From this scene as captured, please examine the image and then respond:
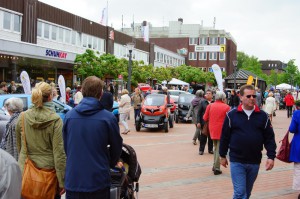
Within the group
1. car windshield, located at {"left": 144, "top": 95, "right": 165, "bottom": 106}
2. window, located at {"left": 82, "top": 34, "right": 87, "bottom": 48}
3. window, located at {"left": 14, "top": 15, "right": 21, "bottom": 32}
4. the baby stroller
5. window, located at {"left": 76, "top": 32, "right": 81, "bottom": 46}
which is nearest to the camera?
the baby stroller

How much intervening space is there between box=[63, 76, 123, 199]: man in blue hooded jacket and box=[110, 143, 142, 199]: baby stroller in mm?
413

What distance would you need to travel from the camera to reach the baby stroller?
4159 millimetres

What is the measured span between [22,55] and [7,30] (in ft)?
8.56

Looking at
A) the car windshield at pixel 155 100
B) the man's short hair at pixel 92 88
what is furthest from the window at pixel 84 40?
the man's short hair at pixel 92 88

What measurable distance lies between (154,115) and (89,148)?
43.9 ft

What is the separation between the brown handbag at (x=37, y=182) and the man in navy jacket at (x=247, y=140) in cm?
221

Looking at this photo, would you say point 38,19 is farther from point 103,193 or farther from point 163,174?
point 103,193

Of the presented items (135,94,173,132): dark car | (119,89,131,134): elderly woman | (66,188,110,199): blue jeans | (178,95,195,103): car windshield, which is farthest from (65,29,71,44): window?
(66,188,110,199): blue jeans

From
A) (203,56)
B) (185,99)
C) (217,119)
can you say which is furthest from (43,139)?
(203,56)

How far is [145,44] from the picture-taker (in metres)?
56.4

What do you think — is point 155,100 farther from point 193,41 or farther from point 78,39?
point 193,41

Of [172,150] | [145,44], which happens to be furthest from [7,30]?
[145,44]

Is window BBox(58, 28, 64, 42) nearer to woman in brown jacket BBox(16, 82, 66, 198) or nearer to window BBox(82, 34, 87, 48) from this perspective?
window BBox(82, 34, 87, 48)

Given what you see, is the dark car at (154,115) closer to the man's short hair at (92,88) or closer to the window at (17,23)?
the man's short hair at (92,88)
